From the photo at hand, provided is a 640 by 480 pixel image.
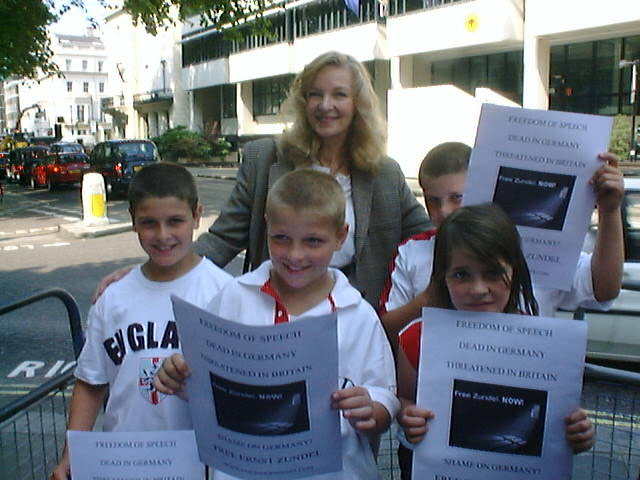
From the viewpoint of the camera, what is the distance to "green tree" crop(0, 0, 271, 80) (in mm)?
15414

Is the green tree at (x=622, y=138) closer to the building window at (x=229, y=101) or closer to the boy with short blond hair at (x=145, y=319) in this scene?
the boy with short blond hair at (x=145, y=319)

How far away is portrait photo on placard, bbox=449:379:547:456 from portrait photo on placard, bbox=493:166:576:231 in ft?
1.83

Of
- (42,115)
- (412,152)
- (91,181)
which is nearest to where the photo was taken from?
(91,181)

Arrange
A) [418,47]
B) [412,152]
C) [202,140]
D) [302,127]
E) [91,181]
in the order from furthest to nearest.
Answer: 1. [202,140]
2. [418,47]
3. [412,152]
4. [91,181]
5. [302,127]

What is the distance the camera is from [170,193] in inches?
92.7

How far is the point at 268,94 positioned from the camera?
4634cm

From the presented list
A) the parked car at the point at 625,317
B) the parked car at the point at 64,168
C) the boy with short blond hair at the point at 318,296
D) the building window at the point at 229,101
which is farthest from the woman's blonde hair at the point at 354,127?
the building window at the point at 229,101

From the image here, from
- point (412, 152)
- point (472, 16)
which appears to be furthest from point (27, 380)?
point (472, 16)

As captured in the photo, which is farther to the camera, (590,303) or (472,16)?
(472,16)

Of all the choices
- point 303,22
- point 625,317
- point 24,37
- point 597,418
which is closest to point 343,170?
point 597,418

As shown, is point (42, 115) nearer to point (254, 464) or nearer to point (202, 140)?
point (202, 140)

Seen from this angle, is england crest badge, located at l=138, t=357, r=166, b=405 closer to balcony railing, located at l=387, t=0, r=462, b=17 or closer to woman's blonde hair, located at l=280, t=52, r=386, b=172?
woman's blonde hair, located at l=280, t=52, r=386, b=172

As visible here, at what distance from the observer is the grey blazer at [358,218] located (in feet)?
8.90

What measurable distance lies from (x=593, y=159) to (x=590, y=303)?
0.53 meters
